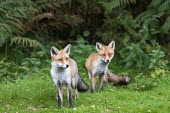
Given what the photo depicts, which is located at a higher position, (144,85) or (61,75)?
(61,75)

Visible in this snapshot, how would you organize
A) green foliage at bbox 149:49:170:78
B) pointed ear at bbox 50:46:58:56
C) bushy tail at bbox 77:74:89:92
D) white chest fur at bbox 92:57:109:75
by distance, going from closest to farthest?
pointed ear at bbox 50:46:58:56, bushy tail at bbox 77:74:89:92, white chest fur at bbox 92:57:109:75, green foliage at bbox 149:49:170:78

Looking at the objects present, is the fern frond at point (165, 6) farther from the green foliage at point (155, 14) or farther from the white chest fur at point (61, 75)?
the white chest fur at point (61, 75)

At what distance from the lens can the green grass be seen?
6355mm

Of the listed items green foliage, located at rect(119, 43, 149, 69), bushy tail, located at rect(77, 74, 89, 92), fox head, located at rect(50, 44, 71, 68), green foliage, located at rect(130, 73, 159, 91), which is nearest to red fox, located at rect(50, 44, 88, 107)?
fox head, located at rect(50, 44, 71, 68)

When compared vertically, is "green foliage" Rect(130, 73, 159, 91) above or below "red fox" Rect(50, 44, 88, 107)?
below

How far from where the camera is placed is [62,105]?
7.19m

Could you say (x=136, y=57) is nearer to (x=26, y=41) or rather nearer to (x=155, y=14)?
(x=155, y=14)

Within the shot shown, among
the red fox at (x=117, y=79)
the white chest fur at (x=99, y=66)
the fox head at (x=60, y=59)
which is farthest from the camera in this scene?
the red fox at (x=117, y=79)

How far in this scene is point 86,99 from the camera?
24.9ft

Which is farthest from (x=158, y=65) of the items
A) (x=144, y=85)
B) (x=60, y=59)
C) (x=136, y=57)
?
(x=60, y=59)

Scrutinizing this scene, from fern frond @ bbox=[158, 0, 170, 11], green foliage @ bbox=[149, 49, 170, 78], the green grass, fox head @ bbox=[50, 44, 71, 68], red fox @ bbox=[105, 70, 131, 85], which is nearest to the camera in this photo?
the green grass

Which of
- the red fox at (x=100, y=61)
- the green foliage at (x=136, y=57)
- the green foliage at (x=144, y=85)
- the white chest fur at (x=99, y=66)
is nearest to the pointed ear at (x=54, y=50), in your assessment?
the red fox at (x=100, y=61)

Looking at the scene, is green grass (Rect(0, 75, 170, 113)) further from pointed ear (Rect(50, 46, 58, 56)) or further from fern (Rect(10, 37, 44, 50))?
fern (Rect(10, 37, 44, 50))

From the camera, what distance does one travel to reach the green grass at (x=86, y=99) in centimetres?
636
